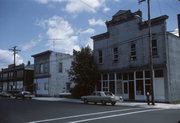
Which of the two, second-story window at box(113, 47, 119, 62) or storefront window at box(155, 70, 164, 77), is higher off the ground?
second-story window at box(113, 47, 119, 62)

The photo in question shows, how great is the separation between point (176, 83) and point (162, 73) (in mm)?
2363

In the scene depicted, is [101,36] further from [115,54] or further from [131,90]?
[131,90]

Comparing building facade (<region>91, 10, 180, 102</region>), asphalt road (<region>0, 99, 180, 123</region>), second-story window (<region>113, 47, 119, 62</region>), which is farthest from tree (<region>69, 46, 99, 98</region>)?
asphalt road (<region>0, 99, 180, 123</region>)

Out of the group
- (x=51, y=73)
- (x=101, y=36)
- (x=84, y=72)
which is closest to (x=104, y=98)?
(x=84, y=72)

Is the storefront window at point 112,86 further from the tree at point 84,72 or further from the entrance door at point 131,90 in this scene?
the entrance door at point 131,90

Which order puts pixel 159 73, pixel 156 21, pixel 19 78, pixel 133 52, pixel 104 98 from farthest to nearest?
1. pixel 19 78
2. pixel 133 52
3. pixel 156 21
4. pixel 159 73
5. pixel 104 98

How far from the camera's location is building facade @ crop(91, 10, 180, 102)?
2340cm

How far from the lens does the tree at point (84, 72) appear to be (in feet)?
97.1

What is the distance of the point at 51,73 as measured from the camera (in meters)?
41.6

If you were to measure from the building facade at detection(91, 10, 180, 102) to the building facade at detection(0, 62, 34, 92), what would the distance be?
25.6m

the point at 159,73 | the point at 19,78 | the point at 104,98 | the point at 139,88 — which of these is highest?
the point at 159,73

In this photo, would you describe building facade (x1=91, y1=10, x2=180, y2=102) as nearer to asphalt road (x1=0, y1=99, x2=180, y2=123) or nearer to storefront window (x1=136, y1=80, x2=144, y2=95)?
storefront window (x1=136, y1=80, x2=144, y2=95)

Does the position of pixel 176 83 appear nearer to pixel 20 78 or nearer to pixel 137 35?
pixel 137 35

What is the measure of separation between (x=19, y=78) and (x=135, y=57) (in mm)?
37425
